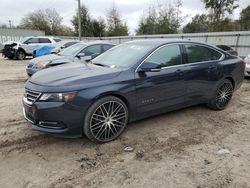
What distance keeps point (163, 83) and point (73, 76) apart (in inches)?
62.0

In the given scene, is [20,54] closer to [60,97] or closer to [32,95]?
[32,95]

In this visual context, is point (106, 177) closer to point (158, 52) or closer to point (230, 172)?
point (230, 172)

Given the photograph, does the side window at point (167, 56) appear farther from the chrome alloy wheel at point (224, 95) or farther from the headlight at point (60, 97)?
the headlight at point (60, 97)

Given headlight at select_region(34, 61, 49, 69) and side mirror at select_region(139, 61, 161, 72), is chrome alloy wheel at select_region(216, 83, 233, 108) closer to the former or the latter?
side mirror at select_region(139, 61, 161, 72)

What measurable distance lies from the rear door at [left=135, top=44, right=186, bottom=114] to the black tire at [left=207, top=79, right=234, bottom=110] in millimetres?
1006

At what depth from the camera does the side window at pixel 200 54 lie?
187 inches

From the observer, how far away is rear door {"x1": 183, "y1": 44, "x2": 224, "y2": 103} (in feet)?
15.4

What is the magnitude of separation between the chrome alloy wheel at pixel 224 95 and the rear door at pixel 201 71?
33 centimetres

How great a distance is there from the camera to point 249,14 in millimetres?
26844

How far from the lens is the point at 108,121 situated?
3.76 meters

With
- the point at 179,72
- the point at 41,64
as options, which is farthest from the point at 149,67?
the point at 41,64

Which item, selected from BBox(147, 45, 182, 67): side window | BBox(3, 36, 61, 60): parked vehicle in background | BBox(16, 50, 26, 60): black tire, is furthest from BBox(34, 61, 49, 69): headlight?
BBox(16, 50, 26, 60): black tire

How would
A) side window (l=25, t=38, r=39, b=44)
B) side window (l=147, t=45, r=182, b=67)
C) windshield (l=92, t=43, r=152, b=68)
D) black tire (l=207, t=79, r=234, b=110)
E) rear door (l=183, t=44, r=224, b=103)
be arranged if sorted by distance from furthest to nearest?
side window (l=25, t=38, r=39, b=44), black tire (l=207, t=79, r=234, b=110), rear door (l=183, t=44, r=224, b=103), side window (l=147, t=45, r=182, b=67), windshield (l=92, t=43, r=152, b=68)

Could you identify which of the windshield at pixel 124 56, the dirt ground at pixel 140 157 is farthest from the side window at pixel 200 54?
the dirt ground at pixel 140 157
